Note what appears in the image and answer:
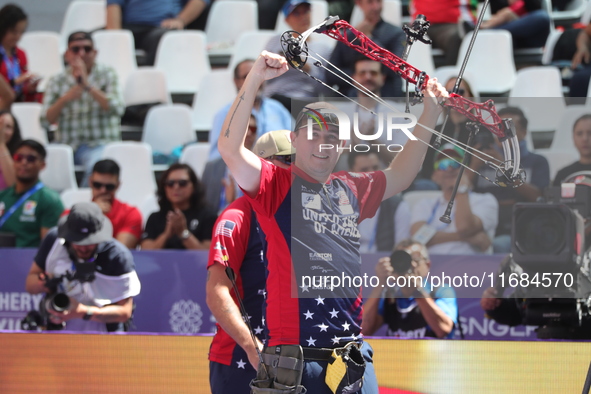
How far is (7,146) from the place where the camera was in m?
7.28

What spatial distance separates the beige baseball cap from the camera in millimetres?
3500

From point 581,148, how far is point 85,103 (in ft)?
16.7

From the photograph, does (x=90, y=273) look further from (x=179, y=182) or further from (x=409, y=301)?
(x=409, y=301)

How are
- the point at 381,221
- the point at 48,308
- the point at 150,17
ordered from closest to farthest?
1. the point at 381,221
2. the point at 48,308
3. the point at 150,17

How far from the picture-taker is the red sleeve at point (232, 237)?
11.1 feet

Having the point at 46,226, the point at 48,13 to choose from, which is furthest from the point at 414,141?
the point at 48,13

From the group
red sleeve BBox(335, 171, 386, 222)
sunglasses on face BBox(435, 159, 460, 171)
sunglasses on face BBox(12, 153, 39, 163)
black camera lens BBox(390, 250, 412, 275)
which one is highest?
sunglasses on face BBox(435, 159, 460, 171)

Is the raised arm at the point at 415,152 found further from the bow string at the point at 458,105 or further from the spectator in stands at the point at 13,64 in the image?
the spectator in stands at the point at 13,64

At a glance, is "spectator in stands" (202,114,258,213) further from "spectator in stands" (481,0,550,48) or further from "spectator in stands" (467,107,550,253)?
"spectator in stands" (481,0,550,48)

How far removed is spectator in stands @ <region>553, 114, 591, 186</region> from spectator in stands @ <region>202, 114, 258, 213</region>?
285 cm

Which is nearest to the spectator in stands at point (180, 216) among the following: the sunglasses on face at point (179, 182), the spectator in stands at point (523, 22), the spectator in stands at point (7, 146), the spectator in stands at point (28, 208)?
the sunglasses on face at point (179, 182)

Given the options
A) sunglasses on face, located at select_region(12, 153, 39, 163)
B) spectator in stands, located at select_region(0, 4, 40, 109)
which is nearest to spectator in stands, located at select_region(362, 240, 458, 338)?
sunglasses on face, located at select_region(12, 153, 39, 163)

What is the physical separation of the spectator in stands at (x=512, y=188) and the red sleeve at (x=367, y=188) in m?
0.33

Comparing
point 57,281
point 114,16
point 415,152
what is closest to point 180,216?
A: point 57,281
